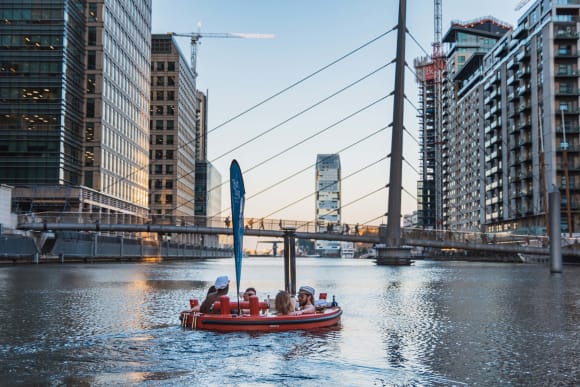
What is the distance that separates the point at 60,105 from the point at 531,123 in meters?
78.1

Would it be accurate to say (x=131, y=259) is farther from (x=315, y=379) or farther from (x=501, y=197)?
(x=315, y=379)

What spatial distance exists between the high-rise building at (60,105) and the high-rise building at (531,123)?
2579 inches

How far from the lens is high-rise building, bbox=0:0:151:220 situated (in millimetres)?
96000

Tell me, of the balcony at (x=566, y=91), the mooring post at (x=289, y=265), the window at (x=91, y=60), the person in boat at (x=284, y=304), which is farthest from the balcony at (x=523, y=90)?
the person in boat at (x=284, y=304)

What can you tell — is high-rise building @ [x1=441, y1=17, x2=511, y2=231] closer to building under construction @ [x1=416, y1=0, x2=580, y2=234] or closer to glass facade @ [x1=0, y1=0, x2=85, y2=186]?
building under construction @ [x1=416, y1=0, x2=580, y2=234]

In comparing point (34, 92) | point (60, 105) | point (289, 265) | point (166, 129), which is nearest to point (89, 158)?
point (60, 105)

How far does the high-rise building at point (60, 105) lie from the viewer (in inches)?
3780

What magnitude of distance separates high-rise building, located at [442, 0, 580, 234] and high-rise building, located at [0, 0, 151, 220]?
2579 inches

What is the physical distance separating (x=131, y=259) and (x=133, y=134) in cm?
2803

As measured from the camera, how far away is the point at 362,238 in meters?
70.4

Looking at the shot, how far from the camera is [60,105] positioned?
9800 cm

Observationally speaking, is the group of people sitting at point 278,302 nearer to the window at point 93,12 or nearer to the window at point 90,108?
the window at point 90,108

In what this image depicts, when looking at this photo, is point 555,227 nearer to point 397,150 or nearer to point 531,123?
point 397,150

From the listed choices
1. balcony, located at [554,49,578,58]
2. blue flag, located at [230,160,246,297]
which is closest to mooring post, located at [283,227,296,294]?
blue flag, located at [230,160,246,297]
